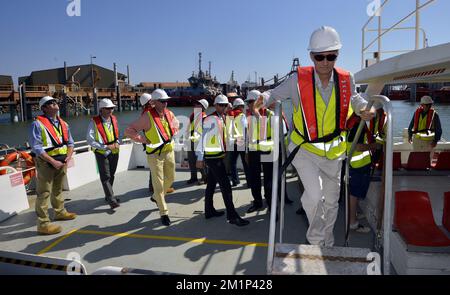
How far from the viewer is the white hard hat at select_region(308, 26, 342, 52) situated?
239 centimetres

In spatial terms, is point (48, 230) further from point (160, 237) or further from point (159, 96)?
point (159, 96)

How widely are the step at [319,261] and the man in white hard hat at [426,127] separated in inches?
222

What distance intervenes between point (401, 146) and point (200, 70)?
7894 centimetres

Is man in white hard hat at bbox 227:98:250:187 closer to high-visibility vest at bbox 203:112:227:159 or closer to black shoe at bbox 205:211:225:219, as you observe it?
black shoe at bbox 205:211:225:219

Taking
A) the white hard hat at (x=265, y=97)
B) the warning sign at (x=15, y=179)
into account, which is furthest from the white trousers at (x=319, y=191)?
the warning sign at (x=15, y=179)

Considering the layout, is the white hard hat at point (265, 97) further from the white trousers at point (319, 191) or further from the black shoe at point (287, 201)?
the black shoe at point (287, 201)

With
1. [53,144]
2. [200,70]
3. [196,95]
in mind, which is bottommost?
[53,144]

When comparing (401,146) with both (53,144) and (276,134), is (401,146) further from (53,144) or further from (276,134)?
(53,144)

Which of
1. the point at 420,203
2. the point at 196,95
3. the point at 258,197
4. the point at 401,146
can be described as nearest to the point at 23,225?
the point at 258,197

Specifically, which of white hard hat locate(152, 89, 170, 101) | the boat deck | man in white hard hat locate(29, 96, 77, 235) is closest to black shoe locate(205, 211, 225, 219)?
the boat deck

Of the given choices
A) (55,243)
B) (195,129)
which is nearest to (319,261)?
(55,243)

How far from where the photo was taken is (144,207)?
221 inches

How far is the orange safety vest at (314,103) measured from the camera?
2.59 metres

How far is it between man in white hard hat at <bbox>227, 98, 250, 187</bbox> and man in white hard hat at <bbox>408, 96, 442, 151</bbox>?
3.71 metres
